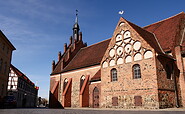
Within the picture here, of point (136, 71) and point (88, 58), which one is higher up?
point (88, 58)

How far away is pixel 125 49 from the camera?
20984 mm

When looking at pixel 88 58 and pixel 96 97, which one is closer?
pixel 96 97

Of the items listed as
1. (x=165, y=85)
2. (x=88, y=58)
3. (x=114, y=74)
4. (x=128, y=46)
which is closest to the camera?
(x=165, y=85)

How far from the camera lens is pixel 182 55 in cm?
1917

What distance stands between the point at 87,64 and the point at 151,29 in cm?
1142

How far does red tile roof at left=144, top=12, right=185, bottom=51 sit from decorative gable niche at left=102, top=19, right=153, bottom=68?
3064 mm

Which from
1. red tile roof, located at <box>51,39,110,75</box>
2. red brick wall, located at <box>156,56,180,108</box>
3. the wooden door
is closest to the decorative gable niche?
red brick wall, located at <box>156,56,180,108</box>

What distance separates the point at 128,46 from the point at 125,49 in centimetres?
51

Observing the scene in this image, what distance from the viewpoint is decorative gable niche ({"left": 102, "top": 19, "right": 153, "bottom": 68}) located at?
19.5 m

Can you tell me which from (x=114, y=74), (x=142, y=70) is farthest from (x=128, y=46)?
(x=114, y=74)

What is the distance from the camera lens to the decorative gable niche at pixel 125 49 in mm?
19508

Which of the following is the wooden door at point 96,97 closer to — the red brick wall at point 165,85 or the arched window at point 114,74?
the arched window at point 114,74

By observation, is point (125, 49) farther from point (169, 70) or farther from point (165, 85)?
point (165, 85)

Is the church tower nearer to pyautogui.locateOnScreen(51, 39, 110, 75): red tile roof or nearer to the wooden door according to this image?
pyautogui.locateOnScreen(51, 39, 110, 75): red tile roof
